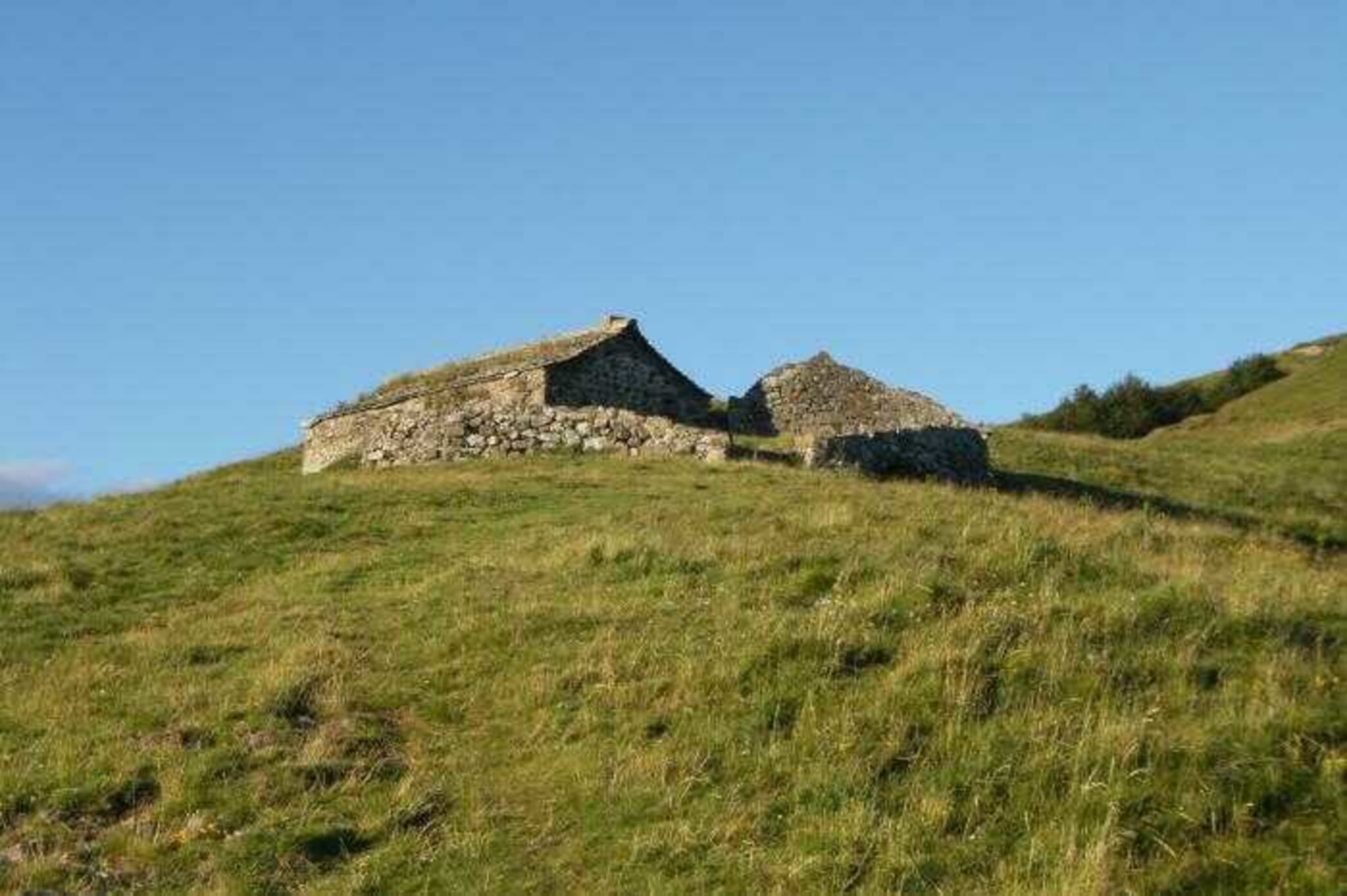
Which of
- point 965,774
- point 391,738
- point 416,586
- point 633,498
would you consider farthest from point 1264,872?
point 633,498

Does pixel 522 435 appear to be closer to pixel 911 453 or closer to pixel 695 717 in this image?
pixel 911 453

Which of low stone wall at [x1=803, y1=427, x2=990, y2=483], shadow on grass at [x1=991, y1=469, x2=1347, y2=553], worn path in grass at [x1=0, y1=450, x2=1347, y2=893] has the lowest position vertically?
worn path in grass at [x1=0, y1=450, x2=1347, y2=893]

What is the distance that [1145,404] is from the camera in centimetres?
6706

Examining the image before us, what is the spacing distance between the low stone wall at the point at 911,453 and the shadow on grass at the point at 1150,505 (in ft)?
2.68

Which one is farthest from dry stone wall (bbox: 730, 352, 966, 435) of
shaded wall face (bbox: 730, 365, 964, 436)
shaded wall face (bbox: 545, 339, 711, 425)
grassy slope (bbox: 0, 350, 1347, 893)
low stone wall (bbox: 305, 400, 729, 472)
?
grassy slope (bbox: 0, 350, 1347, 893)

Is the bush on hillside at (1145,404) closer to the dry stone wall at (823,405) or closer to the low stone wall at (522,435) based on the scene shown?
the dry stone wall at (823,405)

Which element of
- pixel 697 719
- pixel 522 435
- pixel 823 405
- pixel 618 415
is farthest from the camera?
pixel 823 405

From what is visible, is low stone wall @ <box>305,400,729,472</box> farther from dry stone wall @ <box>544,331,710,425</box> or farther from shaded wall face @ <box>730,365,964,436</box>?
shaded wall face @ <box>730,365,964,436</box>

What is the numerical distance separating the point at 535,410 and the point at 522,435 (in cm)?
76

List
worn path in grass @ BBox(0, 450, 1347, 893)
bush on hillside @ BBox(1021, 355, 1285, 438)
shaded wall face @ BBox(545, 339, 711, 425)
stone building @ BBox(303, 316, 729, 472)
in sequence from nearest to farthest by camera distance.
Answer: worn path in grass @ BBox(0, 450, 1347, 893) → stone building @ BBox(303, 316, 729, 472) → shaded wall face @ BBox(545, 339, 711, 425) → bush on hillside @ BBox(1021, 355, 1285, 438)

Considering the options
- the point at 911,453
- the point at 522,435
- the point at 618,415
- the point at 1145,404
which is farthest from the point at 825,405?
the point at 1145,404

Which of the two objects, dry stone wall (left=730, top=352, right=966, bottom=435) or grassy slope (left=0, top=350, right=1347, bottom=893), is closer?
grassy slope (left=0, top=350, right=1347, bottom=893)

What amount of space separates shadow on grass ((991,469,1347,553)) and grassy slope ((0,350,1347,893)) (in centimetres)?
941

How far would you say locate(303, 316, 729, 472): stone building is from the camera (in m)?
32.5
